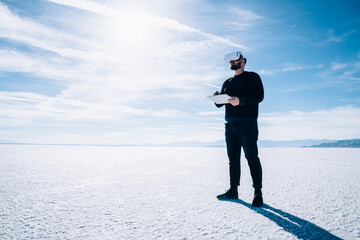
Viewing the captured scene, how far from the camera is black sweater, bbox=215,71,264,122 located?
7.58 ft

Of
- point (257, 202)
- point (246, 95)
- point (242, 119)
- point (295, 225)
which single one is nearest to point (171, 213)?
point (257, 202)

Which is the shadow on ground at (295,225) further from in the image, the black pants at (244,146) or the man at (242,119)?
the black pants at (244,146)

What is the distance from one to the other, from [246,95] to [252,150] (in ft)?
1.88

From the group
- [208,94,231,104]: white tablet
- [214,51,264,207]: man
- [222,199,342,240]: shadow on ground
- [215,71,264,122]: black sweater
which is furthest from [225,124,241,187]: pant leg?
[222,199,342,240]: shadow on ground

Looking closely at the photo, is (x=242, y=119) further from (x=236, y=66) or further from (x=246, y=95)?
(x=236, y=66)

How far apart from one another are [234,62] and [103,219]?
1.98 m

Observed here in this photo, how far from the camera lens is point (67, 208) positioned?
6.59 ft

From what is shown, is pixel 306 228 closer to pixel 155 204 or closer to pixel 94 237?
pixel 155 204

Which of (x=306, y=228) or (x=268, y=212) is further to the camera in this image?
(x=268, y=212)

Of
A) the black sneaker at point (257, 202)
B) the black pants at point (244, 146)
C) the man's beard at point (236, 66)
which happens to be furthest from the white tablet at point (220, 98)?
the black sneaker at point (257, 202)

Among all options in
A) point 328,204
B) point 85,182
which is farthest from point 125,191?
point 328,204

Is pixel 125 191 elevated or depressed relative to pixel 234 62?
depressed

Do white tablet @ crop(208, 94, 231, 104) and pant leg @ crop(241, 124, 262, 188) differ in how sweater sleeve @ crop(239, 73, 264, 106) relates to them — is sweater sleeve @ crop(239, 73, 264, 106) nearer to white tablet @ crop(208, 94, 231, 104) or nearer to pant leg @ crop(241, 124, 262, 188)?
white tablet @ crop(208, 94, 231, 104)

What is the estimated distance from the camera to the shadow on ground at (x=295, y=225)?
4.74ft
